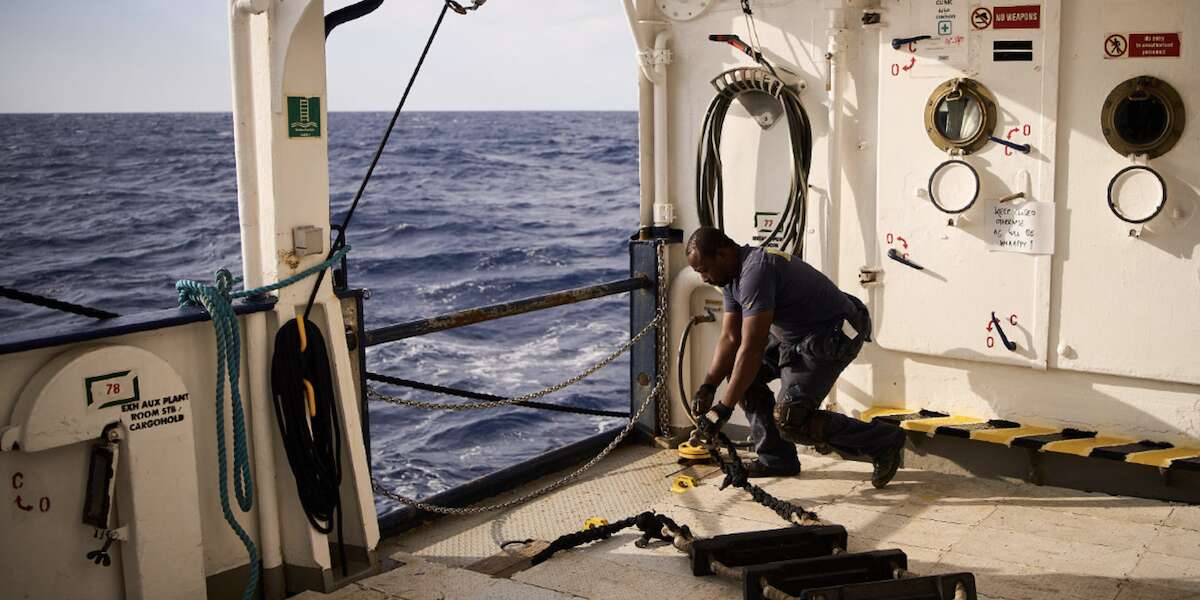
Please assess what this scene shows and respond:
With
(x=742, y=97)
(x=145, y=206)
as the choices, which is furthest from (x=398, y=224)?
(x=742, y=97)

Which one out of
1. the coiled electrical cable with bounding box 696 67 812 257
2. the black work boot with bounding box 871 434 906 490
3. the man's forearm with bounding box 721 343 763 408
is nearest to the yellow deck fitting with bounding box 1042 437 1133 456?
the black work boot with bounding box 871 434 906 490

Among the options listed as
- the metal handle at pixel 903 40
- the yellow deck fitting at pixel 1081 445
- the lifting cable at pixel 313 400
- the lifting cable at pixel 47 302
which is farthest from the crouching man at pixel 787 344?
the lifting cable at pixel 47 302

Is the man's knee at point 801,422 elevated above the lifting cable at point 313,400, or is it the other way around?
the lifting cable at point 313,400

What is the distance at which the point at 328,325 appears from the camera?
17.3 ft

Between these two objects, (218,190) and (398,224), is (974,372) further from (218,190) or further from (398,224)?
(218,190)

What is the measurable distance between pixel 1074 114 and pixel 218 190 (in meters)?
37.5

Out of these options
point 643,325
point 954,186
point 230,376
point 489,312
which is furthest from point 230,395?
point 954,186

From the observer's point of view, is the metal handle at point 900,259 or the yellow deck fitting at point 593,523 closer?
the yellow deck fitting at point 593,523

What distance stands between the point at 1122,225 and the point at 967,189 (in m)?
0.83

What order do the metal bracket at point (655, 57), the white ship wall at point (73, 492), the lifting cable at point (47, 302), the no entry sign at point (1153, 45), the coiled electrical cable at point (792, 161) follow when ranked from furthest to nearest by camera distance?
1. the metal bracket at point (655, 57)
2. the coiled electrical cable at point (792, 161)
3. the no entry sign at point (1153, 45)
4. the white ship wall at point (73, 492)
5. the lifting cable at point (47, 302)

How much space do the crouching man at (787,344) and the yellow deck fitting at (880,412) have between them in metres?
0.32

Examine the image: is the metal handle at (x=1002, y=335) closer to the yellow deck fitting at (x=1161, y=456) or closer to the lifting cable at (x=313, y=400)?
the yellow deck fitting at (x=1161, y=456)

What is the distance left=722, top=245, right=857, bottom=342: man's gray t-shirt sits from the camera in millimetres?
6254

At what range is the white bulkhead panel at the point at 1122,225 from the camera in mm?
6035
